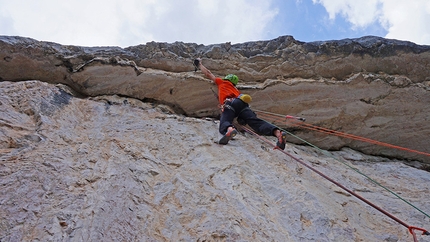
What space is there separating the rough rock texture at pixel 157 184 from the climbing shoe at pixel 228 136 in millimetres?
137

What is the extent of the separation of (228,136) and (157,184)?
138 centimetres

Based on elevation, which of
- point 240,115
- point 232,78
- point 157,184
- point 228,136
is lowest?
point 157,184

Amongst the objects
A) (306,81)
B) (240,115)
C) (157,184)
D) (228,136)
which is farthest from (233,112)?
(157,184)

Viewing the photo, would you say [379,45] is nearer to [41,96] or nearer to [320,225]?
[320,225]

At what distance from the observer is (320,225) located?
3109 millimetres

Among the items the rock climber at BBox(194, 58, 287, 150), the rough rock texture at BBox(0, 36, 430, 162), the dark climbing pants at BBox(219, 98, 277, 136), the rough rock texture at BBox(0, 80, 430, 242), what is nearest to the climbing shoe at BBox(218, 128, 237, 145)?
the rock climber at BBox(194, 58, 287, 150)

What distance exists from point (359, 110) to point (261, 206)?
352 centimetres

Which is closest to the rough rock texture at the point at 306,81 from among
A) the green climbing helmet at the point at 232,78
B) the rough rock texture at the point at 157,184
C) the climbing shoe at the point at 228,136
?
the green climbing helmet at the point at 232,78

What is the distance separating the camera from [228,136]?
438cm

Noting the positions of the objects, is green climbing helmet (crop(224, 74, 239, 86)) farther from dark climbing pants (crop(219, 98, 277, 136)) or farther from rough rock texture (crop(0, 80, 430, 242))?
rough rock texture (crop(0, 80, 430, 242))

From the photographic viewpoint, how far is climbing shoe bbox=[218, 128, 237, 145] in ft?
14.3

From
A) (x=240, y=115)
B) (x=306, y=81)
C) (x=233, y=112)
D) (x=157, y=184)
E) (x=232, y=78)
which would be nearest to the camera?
(x=157, y=184)

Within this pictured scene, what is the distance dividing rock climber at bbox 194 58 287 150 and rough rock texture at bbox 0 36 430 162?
1.22ft

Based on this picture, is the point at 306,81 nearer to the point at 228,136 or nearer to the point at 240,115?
the point at 240,115
